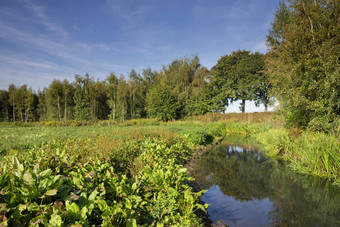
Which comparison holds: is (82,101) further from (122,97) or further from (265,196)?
(265,196)

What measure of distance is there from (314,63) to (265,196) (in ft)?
20.7

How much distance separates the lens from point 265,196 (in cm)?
489

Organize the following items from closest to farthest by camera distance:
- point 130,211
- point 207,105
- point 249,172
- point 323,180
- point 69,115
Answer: point 130,211
point 323,180
point 249,172
point 207,105
point 69,115

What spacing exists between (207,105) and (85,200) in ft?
100

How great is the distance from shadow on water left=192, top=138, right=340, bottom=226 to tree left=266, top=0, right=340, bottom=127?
3.10m

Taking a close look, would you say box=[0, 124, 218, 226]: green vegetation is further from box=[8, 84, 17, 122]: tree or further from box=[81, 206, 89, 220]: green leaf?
box=[8, 84, 17, 122]: tree

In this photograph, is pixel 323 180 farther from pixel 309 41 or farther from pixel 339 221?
pixel 309 41

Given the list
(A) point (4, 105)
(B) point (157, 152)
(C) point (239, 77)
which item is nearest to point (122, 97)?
(C) point (239, 77)

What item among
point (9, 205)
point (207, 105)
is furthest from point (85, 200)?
point (207, 105)

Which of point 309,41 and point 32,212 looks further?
point 309,41

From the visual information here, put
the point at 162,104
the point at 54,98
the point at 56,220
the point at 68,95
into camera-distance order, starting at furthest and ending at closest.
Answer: the point at 54,98, the point at 68,95, the point at 162,104, the point at 56,220

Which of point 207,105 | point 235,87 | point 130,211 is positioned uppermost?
point 235,87

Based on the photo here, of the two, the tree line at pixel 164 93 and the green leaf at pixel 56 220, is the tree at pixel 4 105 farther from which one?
the green leaf at pixel 56 220

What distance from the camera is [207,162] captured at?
797 cm
